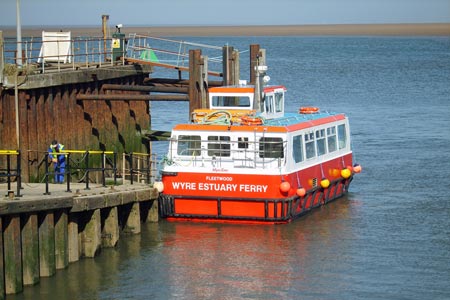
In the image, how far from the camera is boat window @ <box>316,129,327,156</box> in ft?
125

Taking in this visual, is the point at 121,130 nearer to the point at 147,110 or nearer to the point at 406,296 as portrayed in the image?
the point at 147,110

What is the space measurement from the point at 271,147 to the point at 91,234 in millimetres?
6764

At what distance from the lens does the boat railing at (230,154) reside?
3484cm

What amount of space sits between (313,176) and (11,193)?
11.4 meters

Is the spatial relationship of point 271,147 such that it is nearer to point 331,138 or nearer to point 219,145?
point 219,145

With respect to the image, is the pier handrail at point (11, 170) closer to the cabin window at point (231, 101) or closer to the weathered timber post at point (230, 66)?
the cabin window at point (231, 101)

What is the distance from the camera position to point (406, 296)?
28.6 meters

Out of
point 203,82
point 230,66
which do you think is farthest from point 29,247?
point 230,66

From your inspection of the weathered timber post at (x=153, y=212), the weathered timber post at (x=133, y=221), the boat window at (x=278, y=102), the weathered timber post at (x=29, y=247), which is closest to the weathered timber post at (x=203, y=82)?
the boat window at (x=278, y=102)

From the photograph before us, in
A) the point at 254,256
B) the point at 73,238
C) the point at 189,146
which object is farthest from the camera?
the point at 189,146

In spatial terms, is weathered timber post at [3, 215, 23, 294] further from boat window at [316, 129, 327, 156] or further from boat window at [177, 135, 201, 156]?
boat window at [316, 129, 327, 156]

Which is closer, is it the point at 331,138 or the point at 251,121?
the point at 251,121

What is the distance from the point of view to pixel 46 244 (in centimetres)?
2892

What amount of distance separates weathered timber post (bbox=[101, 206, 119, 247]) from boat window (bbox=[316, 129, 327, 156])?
8334 millimetres
